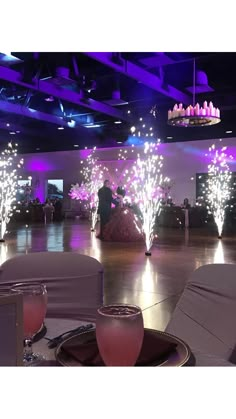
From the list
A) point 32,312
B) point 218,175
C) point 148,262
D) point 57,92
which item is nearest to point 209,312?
point 32,312

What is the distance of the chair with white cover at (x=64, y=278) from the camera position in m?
1.81

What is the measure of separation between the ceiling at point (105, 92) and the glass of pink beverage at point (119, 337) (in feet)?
21.6


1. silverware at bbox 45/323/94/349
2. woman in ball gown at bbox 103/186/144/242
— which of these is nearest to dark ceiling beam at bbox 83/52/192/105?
woman in ball gown at bbox 103/186/144/242

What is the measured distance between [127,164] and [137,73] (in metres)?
10.1

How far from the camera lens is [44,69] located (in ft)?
28.6

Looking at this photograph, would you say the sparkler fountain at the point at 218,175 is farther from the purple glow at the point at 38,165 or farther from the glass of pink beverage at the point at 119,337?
the glass of pink beverage at the point at 119,337

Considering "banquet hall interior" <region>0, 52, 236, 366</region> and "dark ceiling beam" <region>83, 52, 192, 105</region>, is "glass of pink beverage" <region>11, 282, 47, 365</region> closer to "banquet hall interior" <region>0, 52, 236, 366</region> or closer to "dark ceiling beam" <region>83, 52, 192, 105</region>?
"banquet hall interior" <region>0, 52, 236, 366</region>

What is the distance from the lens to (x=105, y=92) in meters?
10.9

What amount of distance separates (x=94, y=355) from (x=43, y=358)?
0.14 m

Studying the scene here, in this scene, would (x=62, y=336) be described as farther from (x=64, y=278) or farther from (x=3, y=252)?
(x=3, y=252)

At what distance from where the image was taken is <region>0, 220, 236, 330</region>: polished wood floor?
14.1 ft

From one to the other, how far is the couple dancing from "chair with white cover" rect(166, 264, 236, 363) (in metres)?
8.17
